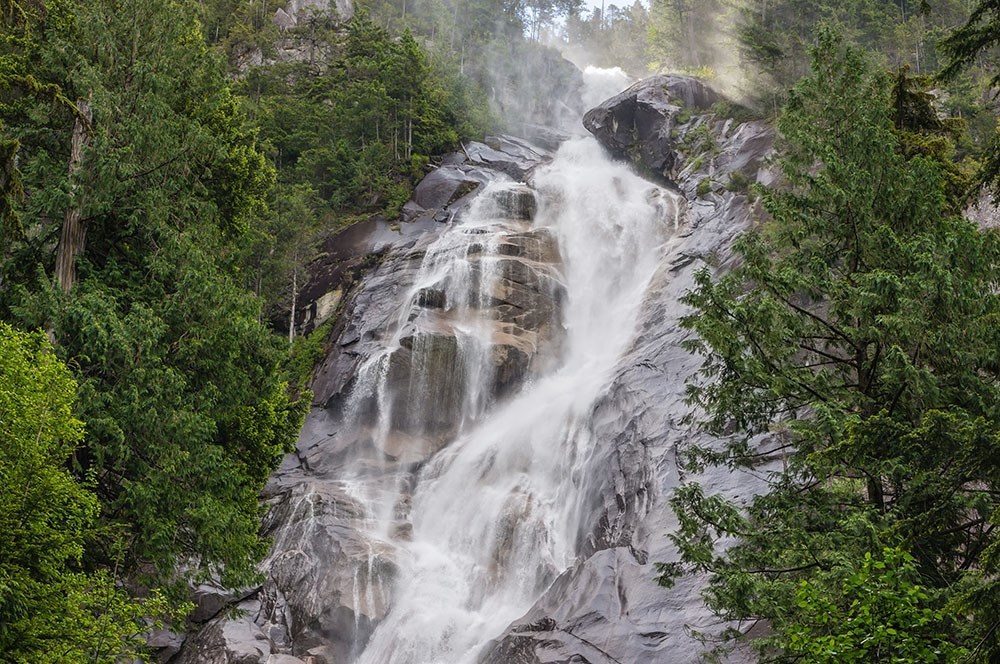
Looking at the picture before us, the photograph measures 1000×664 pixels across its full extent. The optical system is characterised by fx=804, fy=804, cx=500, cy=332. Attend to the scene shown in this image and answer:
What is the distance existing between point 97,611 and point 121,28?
456 inches

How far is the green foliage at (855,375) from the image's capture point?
8812mm

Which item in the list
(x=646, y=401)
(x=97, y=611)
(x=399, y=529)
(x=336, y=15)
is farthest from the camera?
(x=336, y=15)

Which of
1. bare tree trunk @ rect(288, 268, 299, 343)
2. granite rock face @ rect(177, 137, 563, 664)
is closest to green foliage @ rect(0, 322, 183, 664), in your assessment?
granite rock face @ rect(177, 137, 563, 664)

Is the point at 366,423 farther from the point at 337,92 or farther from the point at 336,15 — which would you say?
the point at 336,15

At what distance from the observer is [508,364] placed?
96.7ft

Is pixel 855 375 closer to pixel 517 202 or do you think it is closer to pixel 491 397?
pixel 491 397

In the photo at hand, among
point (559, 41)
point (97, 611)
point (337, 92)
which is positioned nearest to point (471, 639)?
point (97, 611)

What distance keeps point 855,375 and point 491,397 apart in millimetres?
17390

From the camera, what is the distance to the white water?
20438mm

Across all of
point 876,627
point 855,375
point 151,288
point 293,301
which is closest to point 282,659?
point 151,288

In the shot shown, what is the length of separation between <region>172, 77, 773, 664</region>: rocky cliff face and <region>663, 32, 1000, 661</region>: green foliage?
5322mm

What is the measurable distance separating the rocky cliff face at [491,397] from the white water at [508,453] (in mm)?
201

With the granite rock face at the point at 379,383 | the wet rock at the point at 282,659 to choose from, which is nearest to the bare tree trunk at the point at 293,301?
the granite rock face at the point at 379,383

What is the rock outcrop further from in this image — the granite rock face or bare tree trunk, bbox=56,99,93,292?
bare tree trunk, bbox=56,99,93,292
